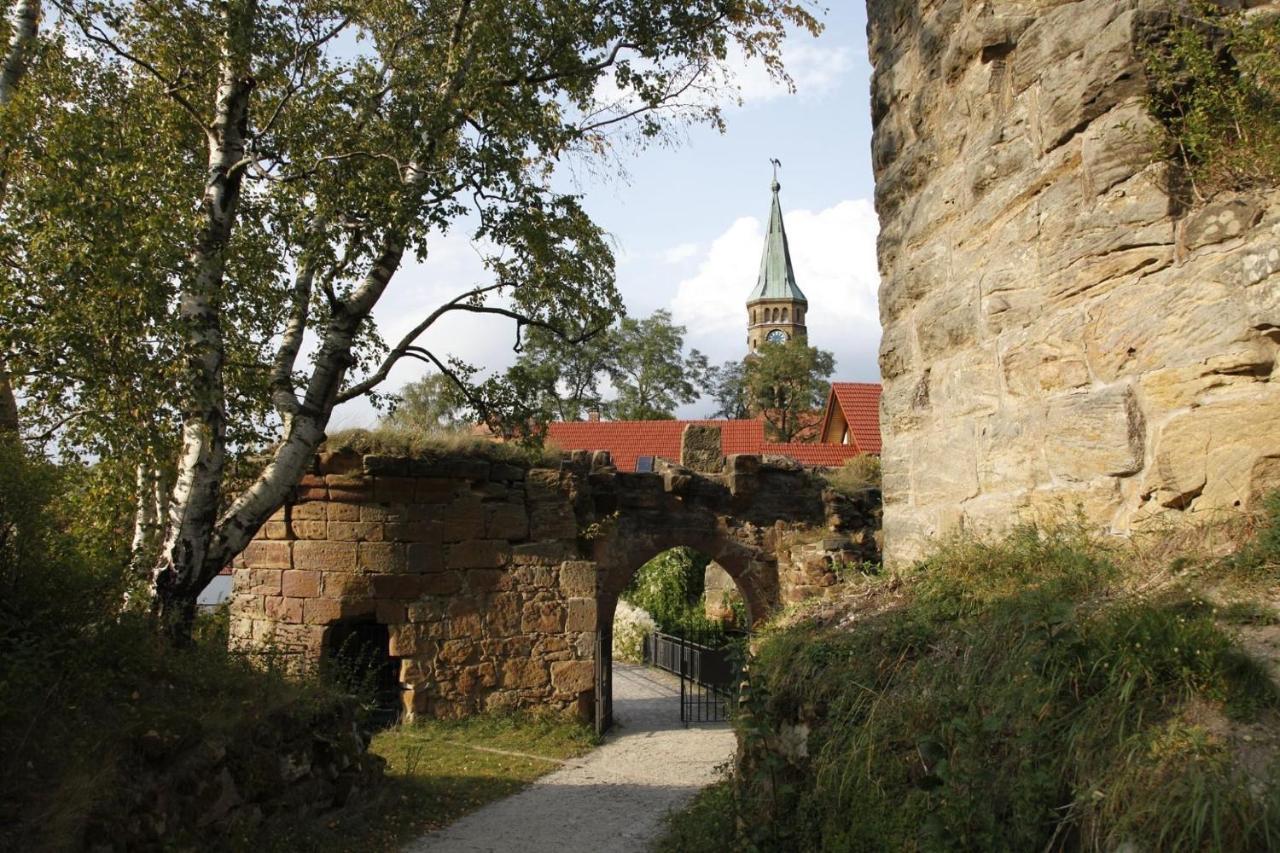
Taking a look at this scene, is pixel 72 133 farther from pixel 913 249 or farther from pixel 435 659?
pixel 435 659

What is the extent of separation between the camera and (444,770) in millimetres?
9578

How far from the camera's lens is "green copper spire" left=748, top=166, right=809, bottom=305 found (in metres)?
66.5

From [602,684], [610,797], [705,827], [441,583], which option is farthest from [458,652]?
[705,827]

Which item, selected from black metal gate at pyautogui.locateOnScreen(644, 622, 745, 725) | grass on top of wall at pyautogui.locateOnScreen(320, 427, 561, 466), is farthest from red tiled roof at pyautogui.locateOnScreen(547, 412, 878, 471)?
grass on top of wall at pyautogui.locateOnScreen(320, 427, 561, 466)

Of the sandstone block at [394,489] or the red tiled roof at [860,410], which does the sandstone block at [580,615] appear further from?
the red tiled roof at [860,410]

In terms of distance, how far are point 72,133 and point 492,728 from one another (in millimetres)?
7765

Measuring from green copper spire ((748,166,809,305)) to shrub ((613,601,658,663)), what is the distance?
47659 mm

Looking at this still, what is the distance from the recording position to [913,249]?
184 inches

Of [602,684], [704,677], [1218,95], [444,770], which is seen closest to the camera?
[1218,95]

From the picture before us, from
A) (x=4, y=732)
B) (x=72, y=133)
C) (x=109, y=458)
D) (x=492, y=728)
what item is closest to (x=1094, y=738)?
(x=4, y=732)

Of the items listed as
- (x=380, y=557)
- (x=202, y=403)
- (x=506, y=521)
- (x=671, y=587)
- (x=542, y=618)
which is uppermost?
(x=202, y=403)

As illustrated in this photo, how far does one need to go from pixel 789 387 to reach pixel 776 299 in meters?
21.8

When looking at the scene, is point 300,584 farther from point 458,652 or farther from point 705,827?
point 705,827

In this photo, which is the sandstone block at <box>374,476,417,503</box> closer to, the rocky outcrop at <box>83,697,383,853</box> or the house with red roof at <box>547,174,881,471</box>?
the rocky outcrop at <box>83,697,383,853</box>
